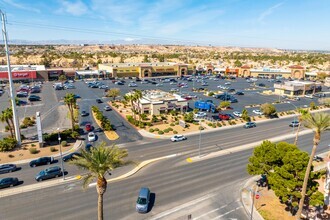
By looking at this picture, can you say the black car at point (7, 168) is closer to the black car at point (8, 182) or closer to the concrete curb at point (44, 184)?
the black car at point (8, 182)

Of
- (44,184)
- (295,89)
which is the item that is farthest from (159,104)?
(295,89)

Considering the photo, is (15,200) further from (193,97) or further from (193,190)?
(193,97)

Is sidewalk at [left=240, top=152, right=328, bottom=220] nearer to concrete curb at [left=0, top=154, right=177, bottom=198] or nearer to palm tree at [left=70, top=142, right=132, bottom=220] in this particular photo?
concrete curb at [left=0, top=154, right=177, bottom=198]

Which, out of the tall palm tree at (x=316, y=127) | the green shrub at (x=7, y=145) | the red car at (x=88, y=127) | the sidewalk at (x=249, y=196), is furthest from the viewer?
the red car at (x=88, y=127)

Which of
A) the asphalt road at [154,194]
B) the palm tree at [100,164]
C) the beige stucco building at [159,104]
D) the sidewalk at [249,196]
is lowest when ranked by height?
the sidewalk at [249,196]

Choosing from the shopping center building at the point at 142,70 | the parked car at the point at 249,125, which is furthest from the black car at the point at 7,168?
the shopping center building at the point at 142,70

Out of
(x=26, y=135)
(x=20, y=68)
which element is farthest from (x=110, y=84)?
(x=26, y=135)

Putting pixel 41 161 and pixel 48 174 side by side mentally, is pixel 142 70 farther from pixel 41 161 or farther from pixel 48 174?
pixel 48 174
